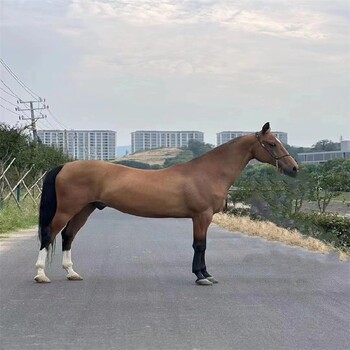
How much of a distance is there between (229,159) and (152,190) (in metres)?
1.18

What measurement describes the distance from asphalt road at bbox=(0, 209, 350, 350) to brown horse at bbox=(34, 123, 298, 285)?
64cm

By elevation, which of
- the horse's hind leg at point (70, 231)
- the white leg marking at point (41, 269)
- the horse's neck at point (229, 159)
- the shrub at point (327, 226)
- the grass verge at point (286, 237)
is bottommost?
the shrub at point (327, 226)

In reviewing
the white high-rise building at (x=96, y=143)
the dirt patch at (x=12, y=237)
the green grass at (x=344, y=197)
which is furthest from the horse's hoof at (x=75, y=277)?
the white high-rise building at (x=96, y=143)

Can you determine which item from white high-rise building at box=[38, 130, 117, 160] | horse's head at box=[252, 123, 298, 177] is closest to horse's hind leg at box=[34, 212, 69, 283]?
horse's head at box=[252, 123, 298, 177]

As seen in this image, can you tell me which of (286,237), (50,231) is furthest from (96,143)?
(50,231)

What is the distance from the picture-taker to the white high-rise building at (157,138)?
8938cm

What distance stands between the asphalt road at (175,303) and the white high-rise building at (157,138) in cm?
7472

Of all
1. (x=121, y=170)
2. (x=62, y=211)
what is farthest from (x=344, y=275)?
(x=62, y=211)

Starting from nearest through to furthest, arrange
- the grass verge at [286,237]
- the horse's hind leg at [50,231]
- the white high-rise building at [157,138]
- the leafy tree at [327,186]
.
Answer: the horse's hind leg at [50,231] < the grass verge at [286,237] < the leafy tree at [327,186] < the white high-rise building at [157,138]

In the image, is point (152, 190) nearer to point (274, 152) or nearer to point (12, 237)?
point (274, 152)

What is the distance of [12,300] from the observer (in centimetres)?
739

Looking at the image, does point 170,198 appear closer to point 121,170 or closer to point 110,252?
point 121,170

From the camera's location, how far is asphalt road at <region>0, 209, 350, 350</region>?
571cm

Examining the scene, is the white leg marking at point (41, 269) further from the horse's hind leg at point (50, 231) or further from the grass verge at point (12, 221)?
the grass verge at point (12, 221)
